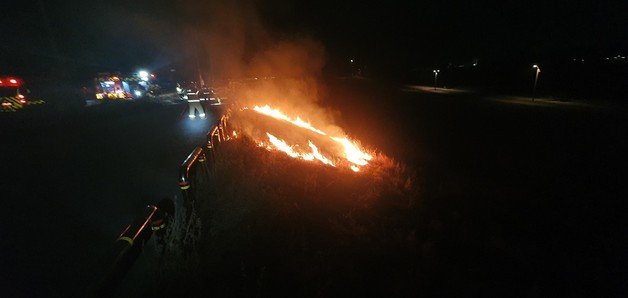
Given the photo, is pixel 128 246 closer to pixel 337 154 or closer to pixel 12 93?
pixel 337 154

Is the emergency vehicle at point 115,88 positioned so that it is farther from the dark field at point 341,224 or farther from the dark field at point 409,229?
the dark field at point 409,229

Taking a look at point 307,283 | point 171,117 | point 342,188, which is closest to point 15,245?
point 307,283

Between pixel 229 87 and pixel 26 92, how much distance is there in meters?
13.3

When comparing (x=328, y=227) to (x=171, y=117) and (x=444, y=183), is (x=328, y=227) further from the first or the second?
(x=171, y=117)

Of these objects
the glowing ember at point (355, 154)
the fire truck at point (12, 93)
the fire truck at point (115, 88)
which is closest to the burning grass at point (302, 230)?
the glowing ember at point (355, 154)

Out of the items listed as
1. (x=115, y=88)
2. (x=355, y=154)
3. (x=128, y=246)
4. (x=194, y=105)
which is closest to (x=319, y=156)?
(x=355, y=154)

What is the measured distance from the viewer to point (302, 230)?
13.6 ft

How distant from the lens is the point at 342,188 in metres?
5.28

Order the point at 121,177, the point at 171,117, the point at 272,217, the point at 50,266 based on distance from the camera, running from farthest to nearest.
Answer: the point at 171,117 < the point at 121,177 < the point at 272,217 < the point at 50,266

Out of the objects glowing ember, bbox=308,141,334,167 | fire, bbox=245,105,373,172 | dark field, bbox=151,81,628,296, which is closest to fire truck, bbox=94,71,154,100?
fire, bbox=245,105,373,172

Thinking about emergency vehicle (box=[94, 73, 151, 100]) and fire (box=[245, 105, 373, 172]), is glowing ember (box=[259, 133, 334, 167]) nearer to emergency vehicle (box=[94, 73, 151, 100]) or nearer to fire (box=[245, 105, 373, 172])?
fire (box=[245, 105, 373, 172])

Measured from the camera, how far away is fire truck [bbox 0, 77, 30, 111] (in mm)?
19625

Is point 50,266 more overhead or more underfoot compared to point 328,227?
more underfoot

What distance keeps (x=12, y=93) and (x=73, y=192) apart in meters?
20.2
